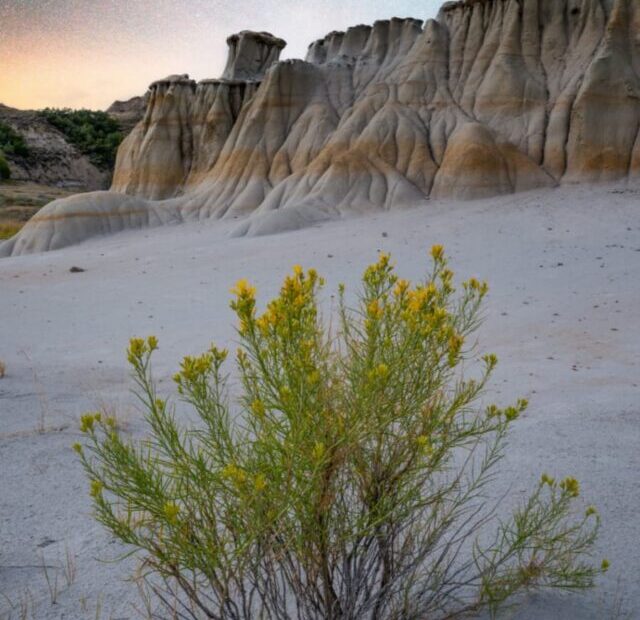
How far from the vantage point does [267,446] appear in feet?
6.45

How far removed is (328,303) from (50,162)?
4672cm

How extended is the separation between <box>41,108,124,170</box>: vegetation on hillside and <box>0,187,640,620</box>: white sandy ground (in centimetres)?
3449

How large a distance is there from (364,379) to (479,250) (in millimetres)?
12756

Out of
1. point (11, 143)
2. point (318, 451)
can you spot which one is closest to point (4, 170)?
point (11, 143)

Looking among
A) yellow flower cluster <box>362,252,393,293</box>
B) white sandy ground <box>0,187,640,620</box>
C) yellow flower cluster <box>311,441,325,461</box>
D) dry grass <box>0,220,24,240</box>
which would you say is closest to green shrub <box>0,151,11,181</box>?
dry grass <box>0,220,24,240</box>

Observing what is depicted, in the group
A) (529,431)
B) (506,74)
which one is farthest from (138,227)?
(529,431)

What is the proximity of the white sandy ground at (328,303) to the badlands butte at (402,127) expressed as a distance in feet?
5.45

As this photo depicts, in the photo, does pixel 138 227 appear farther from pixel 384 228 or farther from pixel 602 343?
pixel 602 343

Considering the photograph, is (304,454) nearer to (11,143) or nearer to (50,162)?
(50,162)

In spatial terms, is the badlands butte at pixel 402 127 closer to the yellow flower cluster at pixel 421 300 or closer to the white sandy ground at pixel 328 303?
the white sandy ground at pixel 328 303

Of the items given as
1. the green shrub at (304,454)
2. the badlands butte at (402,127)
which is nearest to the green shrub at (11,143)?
the badlands butte at (402,127)

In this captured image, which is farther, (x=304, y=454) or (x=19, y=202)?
(x=19, y=202)

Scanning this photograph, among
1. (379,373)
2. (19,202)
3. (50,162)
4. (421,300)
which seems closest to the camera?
(379,373)

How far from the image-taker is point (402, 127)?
22344mm
